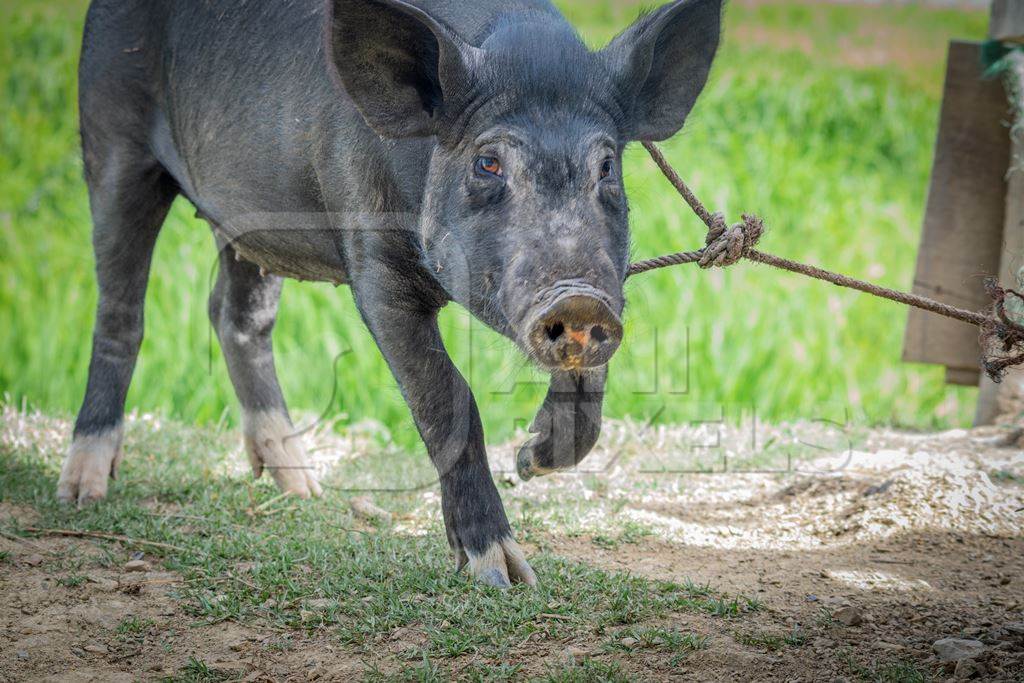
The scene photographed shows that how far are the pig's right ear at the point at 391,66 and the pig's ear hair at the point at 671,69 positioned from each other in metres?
0.50

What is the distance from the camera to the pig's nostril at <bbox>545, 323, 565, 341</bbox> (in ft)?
8.67

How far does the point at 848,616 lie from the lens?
296 centimetres

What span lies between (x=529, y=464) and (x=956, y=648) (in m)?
1.24

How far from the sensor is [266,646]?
2943mm

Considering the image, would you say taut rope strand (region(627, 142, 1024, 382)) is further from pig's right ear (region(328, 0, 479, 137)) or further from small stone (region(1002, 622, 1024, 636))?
pig's right ear (region(328, 0, 479, 137))

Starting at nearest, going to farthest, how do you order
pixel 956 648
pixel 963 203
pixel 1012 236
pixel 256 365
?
pixel 956 648 → pixel 256 365 → pixel 1012 236 → pixel 963 203

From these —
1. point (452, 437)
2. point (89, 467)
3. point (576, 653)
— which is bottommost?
point (576, 653)

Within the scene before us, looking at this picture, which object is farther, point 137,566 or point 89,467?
point 89,467

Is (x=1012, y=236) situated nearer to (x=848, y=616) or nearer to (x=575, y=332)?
(x=848, y=616)

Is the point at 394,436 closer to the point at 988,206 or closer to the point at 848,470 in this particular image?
the point at 848,470

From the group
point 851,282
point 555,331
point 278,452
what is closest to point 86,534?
point 278,452

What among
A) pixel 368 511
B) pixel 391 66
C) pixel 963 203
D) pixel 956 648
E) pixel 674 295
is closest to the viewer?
pixel 956 648

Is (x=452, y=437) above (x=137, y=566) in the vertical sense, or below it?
above

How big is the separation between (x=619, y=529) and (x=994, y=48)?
9.79ft
